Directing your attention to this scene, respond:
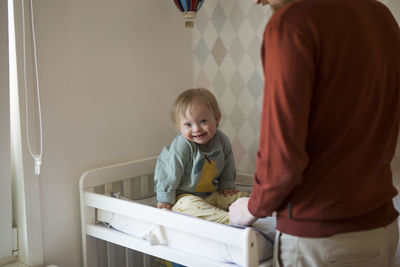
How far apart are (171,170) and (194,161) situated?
91 millimetres

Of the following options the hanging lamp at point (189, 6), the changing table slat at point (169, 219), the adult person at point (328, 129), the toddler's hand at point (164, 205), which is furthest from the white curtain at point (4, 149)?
the adult person at point (328, 129)

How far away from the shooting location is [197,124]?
1.58 m

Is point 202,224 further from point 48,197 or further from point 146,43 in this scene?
point 146,43

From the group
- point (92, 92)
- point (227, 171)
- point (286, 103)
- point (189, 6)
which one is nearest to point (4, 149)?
point (92, 92)

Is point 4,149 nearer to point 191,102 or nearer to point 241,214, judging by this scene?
point 191,102

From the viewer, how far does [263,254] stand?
1164mm

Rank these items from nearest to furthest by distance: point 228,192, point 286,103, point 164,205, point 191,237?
point 286,103, point 191,237, point 164,205, point 228,192

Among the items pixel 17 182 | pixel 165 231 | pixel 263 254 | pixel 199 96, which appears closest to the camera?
pixel 263 254

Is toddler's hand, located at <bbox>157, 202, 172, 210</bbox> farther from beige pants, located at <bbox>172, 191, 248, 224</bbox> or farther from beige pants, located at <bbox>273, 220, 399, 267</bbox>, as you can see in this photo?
beige pants, located at <bbox>273, 220, 399, 267</bbox>

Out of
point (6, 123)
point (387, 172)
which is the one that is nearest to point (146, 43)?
point (6, 123)

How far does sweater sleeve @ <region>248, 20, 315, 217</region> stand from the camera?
2.71 feet

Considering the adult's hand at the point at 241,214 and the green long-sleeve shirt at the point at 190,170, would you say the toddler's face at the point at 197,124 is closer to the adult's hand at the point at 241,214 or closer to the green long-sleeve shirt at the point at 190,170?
the green long-sleeve shirt at the point at 190,170

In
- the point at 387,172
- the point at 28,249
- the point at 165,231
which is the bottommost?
the point at 28,249

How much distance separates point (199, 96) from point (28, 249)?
0.80 meters
